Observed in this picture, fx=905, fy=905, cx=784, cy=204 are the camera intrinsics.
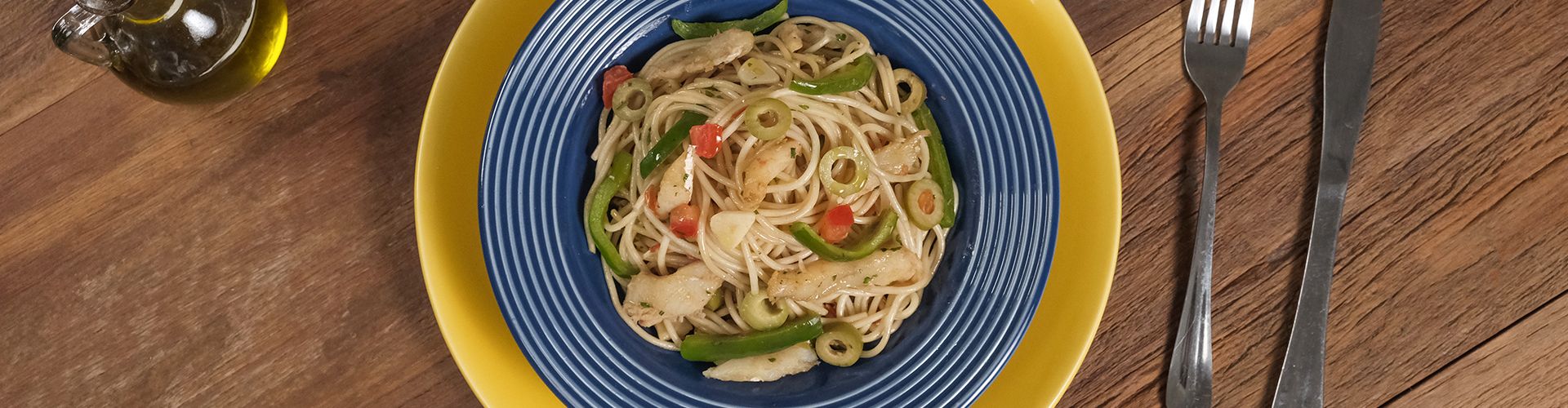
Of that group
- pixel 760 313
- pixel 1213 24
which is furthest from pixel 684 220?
pixel 1213 24

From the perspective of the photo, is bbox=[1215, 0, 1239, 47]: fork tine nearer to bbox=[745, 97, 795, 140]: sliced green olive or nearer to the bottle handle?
bbox=[745, 97, 795, 140]: sliced green olive

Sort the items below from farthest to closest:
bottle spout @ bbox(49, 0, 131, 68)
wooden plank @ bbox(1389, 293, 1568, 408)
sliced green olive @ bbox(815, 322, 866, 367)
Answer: wooden plank @ bbox(1389, 293, 1568, 408) → sliced green olive @ bbox(815, 322, 866, 367) → bottle spout @ bbox(49, 0, 131, 68)

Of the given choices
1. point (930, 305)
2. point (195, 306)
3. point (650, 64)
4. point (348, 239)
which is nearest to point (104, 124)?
point (195, 306)

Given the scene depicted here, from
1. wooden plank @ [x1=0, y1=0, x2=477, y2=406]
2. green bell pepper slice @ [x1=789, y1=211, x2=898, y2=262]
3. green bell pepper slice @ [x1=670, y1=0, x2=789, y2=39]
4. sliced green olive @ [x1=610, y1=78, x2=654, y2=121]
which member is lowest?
wooden plank @ [x1=0, y1=0, x2=477, y2=406]

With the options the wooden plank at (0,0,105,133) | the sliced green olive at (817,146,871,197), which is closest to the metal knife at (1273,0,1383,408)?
the sliced green olive at (817,146,871,197)

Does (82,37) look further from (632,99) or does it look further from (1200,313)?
(1200,313)

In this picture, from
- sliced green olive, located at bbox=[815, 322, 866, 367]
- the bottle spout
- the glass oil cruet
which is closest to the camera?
the bottle spout
